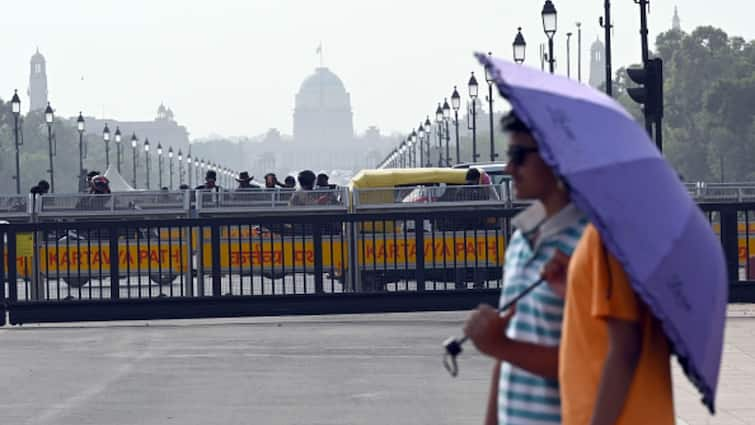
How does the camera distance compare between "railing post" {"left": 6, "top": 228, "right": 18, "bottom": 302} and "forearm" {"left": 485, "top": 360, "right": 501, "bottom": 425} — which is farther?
"railing post" {"left": 6, "top": 228, "right": 18, "bottom": 302}

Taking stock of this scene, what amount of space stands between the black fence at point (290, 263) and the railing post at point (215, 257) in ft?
0.05

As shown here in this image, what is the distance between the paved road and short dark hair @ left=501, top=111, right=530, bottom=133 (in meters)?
6.23

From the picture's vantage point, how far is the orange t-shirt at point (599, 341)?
14.0 feet

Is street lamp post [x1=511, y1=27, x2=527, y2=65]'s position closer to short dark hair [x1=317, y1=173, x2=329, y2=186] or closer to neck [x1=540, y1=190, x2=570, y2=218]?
short dark hair [x1=317, y1=173, x2=329, y2=186]

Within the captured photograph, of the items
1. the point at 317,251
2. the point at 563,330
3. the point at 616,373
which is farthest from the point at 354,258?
the point at 616,373

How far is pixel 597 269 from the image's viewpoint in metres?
4.30

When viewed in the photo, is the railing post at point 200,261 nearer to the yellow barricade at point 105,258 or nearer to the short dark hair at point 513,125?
the yellow barricade at point 105,258

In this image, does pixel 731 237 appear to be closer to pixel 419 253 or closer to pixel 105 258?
pixel 419 253

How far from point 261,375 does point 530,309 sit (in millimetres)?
9681

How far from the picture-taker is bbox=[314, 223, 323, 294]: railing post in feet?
63.6

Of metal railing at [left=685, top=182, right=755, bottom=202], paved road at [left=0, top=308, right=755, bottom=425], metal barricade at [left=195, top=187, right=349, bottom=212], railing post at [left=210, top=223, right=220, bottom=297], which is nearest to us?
paved road at [left=0, top=308, right=755, bottom=425]

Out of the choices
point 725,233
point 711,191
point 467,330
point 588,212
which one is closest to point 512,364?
point 467,330

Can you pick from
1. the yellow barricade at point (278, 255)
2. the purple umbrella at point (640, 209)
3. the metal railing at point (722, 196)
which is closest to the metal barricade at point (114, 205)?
the yellow barricade at point (278, 255)

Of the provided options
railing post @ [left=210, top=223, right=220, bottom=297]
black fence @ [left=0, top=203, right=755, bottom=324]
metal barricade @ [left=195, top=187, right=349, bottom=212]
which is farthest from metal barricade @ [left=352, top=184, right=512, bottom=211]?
railing post @ [left=210, top=223, right=220, bottom=297]
